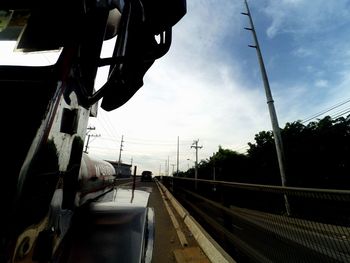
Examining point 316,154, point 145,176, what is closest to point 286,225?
point 316,154

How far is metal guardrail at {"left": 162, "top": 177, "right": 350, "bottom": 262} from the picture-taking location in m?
1.64

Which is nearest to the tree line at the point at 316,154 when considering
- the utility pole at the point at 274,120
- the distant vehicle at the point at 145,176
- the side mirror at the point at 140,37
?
the utility pole at the point at 274,120

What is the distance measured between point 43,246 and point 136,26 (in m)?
1.37

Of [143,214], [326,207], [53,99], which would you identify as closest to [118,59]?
[53,99]

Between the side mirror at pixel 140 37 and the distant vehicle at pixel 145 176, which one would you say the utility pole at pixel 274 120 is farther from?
the distant vehicle at pixel 145 176

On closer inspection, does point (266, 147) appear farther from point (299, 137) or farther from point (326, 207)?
point (326, 207)

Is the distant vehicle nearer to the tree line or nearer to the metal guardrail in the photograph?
the tree line

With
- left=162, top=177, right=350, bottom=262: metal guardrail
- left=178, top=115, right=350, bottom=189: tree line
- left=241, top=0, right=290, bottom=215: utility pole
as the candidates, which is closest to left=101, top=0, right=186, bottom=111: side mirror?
left=162, top=177, right=350, bottom=262: metal guardrail

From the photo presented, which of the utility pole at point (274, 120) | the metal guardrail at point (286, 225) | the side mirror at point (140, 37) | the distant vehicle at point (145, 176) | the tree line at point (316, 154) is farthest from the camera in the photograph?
the distant vehicle at point (145, 176)

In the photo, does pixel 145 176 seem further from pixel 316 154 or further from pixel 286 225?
pixel 286 225

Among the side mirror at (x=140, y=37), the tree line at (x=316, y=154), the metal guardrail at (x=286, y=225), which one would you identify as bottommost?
the metal guardrail at (x=286, y=225)

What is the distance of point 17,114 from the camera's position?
0.90 m

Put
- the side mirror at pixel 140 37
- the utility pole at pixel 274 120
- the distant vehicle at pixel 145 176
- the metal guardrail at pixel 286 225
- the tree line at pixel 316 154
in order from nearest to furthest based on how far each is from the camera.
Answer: the side mirror at pixel 140 37 < the metal guardrail at pixel 286 225 < the utility pole at pixel 274 120 < the tree line at pixel 316 154 < the distant vehicle at pixel 145 176

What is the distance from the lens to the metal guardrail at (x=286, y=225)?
1644mm
